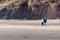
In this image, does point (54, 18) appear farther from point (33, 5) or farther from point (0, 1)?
point (0, 1)

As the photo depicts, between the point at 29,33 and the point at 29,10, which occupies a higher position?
the point at 29,33

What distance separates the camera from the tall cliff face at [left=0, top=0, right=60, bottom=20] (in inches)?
1099

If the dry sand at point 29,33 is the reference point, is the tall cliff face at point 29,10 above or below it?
below

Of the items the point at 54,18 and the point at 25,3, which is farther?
the point at 25,3

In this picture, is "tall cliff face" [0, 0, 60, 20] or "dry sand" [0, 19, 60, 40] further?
"tall cliff face" [0, 0, 60, 20]

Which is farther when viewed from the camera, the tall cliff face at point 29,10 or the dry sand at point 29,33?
the tall cliff face at point 29,10

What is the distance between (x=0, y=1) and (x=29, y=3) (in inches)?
156

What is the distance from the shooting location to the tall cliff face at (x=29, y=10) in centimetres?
2791

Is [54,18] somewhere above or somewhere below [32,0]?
below

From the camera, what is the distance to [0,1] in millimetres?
30297

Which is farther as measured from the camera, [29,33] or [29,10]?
[29,10]

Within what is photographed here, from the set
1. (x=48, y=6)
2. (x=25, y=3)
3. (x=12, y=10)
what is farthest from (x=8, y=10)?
(x=48, y=6)

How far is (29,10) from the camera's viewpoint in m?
28.7

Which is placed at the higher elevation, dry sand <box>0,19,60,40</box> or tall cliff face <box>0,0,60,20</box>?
dry sand <box>0,19,60,40</box>
